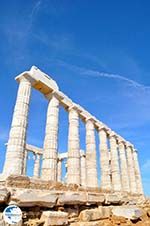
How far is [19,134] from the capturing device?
57.1ft

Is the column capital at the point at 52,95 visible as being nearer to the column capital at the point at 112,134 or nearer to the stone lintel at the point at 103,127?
the stone lintel at the point at 103,127

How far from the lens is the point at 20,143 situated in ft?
56.4

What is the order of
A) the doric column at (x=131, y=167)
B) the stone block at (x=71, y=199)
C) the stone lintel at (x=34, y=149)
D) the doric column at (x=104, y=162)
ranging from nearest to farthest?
the stone block at (x=71, y=199) < the doric column at (x=104, y=162) < the doric column at (x=131, y=167) < the stone lintel at (x=34, y=149)

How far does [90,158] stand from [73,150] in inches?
160

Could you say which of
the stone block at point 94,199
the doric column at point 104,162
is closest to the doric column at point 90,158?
the doric column at point 104,162

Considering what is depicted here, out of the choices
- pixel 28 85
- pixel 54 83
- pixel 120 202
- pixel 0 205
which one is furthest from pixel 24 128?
pixel 0 205

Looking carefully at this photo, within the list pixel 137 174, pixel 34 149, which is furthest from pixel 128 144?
pixel 34 149

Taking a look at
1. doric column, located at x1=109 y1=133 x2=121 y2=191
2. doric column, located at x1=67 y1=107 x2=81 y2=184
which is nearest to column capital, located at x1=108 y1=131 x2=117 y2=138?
doric column, located at x1=109 y1=133 x2=121 y2=191

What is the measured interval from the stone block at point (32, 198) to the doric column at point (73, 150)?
14002mm

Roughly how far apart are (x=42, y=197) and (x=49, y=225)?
1049 millimetres

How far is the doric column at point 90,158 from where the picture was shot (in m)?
25.8

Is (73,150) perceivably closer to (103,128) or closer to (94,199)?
(103,128)

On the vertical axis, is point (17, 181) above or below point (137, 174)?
below

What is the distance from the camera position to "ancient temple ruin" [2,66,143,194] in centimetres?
1728
